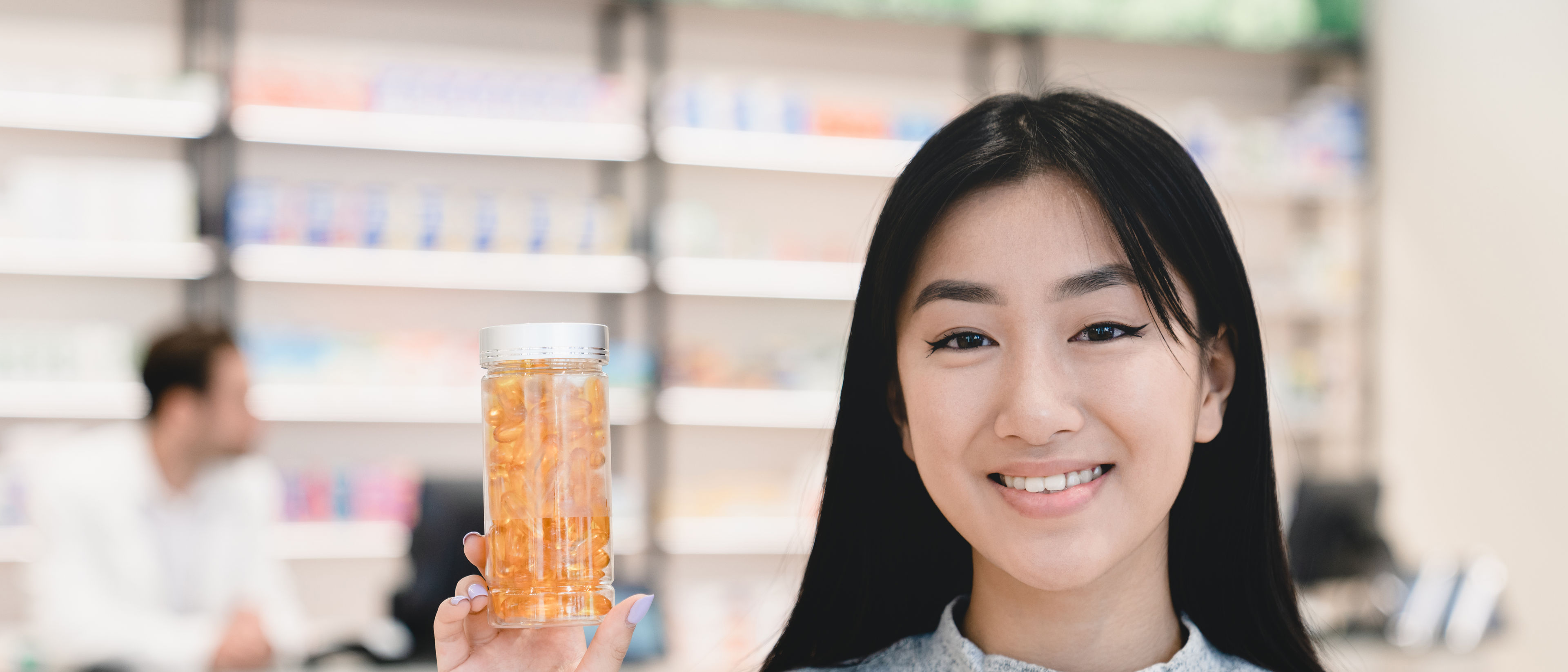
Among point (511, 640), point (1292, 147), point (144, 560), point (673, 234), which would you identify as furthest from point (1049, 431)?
point (1292, 147)

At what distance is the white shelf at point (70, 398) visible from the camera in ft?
11.5

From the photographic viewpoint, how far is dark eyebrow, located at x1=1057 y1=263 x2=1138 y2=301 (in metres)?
0.89

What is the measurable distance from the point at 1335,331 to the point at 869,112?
2263 mm

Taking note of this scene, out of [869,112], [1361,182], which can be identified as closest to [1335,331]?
[1361,182]

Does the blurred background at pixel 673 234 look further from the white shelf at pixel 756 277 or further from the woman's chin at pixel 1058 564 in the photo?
the woman's chin at pixel 1058 564

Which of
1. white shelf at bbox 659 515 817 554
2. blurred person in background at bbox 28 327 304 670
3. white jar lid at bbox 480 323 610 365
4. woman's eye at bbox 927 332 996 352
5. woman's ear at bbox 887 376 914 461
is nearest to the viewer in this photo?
white jar lid at bbox 480 323 610 365

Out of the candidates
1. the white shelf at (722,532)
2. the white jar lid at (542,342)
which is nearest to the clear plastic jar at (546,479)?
the white jar lid at (542,342)

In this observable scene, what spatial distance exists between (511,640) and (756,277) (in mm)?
3239

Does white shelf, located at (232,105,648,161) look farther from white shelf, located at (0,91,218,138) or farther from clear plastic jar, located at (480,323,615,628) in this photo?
clear plastic jar, located at (480,323,615,628)

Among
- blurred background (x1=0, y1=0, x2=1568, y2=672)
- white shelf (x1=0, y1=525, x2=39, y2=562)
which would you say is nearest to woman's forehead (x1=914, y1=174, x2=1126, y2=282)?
blurred background (x1=0, y1=0, x2=1568, y2=672)

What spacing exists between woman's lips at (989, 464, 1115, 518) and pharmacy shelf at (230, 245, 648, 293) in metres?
3.14

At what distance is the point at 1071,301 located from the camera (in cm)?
89

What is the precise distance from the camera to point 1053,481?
89 cm

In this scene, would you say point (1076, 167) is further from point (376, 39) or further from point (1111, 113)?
point (376, 39)
